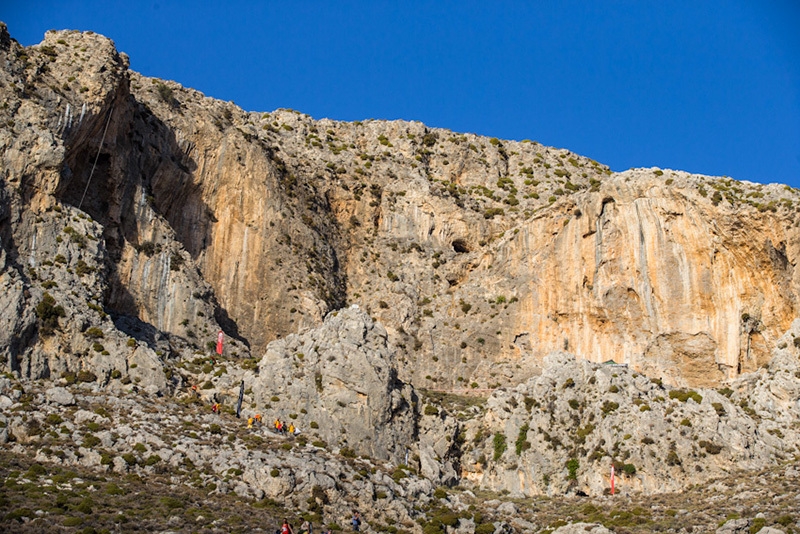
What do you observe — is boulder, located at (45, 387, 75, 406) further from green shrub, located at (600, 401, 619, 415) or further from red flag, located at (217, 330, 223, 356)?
green shrub, located at (600, 401, 619, 415)

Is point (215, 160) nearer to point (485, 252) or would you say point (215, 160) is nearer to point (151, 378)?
point (485, 252)

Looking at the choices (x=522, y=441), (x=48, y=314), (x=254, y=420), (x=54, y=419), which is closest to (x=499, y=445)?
(x=522, y=441)

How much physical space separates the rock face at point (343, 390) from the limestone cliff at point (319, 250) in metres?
7.49

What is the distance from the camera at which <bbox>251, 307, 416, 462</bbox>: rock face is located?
6059cm

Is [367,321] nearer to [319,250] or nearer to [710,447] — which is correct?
[319,250]

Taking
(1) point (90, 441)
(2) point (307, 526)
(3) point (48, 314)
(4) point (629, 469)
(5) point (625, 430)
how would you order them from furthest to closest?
(5) point (625, 430)
(3) point (48, 314)
(4) point (629, 469)
(1) point (90, 441)
(2) point (307, 526)

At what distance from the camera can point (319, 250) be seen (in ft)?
278

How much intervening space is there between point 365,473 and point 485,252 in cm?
3467

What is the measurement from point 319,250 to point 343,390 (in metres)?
24.4

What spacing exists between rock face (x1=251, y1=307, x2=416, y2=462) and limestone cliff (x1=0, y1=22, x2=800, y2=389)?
7494 mm

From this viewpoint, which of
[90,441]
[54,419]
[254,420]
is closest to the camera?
[90,441]

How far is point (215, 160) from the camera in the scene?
8531 cm

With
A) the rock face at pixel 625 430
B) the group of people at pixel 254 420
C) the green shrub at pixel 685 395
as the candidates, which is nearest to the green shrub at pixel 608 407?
the rock face at pixel 625 430

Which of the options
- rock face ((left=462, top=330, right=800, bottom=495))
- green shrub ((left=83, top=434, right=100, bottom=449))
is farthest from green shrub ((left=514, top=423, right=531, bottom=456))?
green shrub ((left=83, top=434, right=100, bottom=449))
